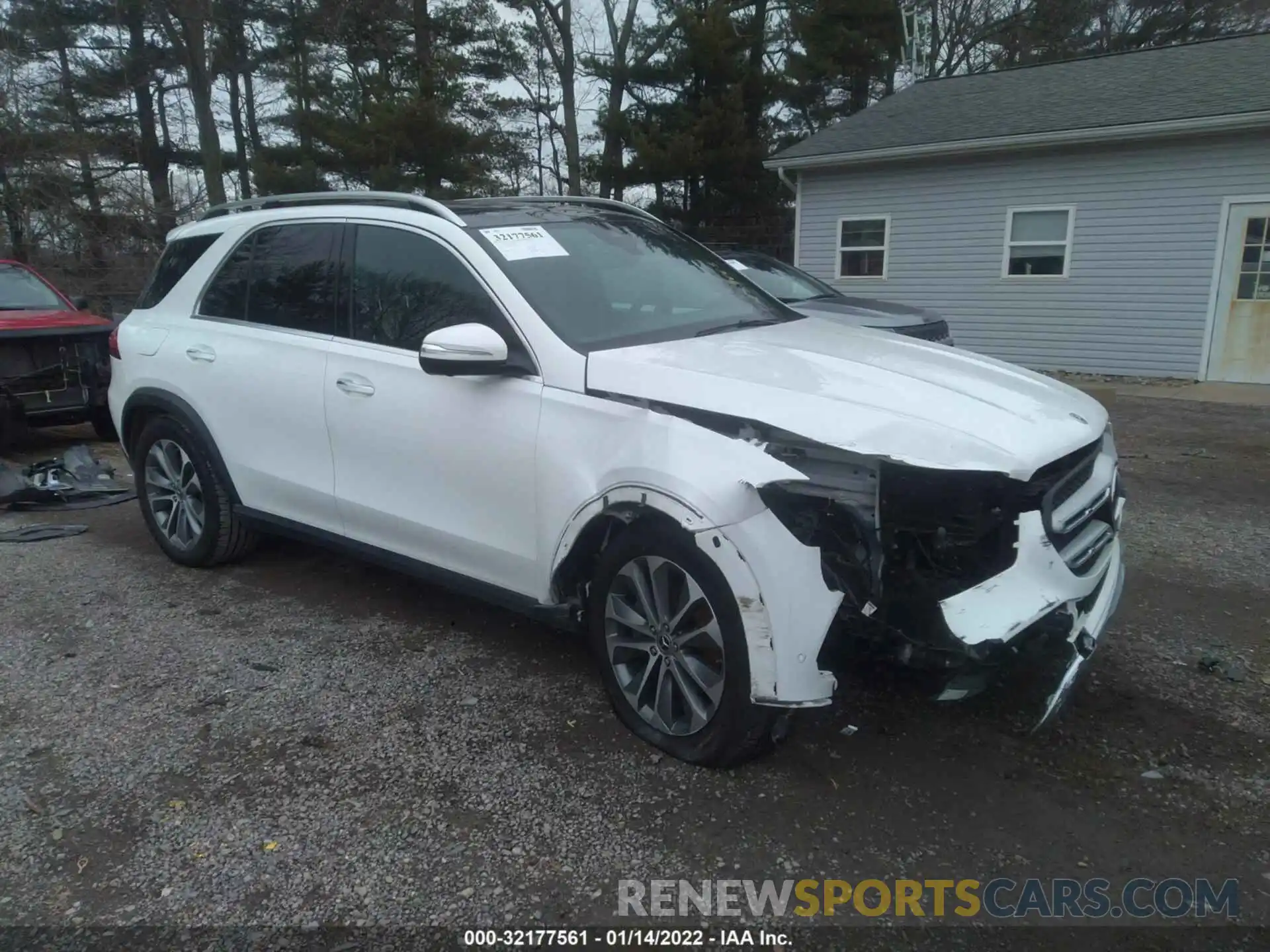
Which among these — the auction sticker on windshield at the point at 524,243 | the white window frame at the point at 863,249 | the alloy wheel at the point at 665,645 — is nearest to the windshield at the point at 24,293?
the auction sticker on windshield at the point at 524,243

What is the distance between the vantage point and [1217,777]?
300 cm

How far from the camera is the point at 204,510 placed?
4.84 metres

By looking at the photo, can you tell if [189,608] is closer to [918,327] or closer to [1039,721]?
[1039,721]

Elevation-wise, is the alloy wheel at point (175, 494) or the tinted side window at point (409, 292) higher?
the tinted side window at point (409, 292)

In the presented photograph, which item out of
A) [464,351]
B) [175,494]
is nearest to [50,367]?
[175,494]

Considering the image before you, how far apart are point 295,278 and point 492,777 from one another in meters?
2.52

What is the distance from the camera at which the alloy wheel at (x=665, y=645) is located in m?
2.94

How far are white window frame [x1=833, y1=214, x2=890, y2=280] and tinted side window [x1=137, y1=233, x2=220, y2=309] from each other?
1197 cm

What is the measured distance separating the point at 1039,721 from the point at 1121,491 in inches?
43.4

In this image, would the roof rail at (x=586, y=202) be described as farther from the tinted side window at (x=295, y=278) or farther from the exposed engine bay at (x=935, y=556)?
the exposed engine bay at (x=935, y=556)

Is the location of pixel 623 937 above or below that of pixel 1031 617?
below

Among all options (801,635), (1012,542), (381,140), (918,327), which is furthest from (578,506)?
(381,140)

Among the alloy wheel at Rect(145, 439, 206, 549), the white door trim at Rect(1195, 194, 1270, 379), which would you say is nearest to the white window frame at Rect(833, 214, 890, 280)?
the white door trim at Rect(1195, 194, 1270, 379)

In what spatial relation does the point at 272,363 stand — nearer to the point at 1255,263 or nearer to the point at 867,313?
the point at 867,313
